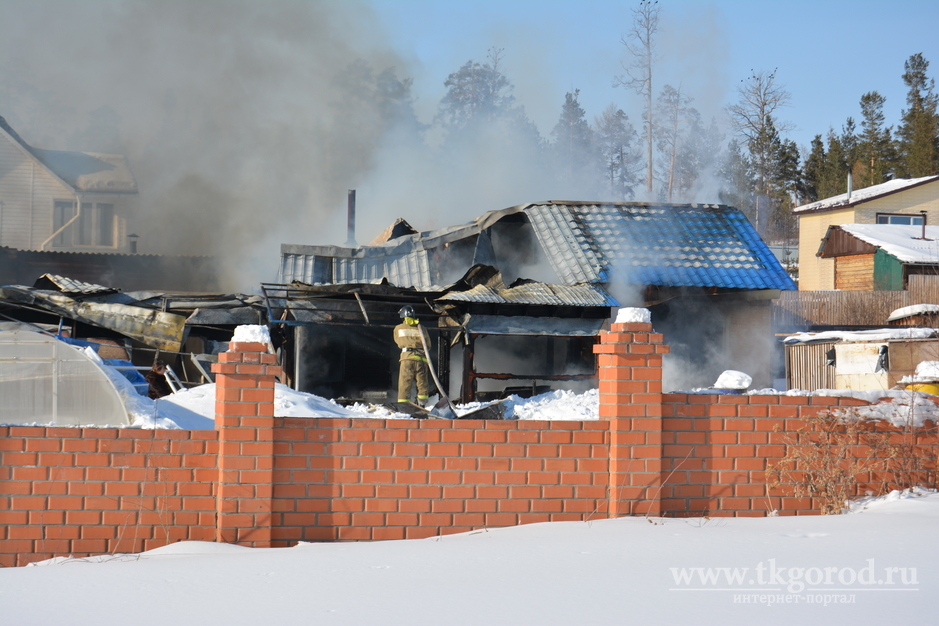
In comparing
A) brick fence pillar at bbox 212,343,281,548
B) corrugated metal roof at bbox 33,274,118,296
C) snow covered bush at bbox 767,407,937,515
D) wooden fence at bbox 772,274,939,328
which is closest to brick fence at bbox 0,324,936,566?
brick fence pillar at bbox 212,343,281,548

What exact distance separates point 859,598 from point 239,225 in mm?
28385

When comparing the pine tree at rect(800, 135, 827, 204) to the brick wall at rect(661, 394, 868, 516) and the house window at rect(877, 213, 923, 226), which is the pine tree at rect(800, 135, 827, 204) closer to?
the house window at rect(877, 213, 923, 226)

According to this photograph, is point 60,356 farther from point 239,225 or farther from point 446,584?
point 239,225

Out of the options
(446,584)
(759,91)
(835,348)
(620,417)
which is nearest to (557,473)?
(620,417)

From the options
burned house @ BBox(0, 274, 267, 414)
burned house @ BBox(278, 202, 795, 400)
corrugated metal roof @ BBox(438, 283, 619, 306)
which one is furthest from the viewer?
burned house @ BBox(0, 274, 267, 414)

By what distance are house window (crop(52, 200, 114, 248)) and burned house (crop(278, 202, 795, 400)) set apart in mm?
17176

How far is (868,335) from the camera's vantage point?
15.0 metres

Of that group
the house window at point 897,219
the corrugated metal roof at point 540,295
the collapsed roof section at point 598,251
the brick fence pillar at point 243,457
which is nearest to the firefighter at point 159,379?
the collapsed roof section at point 598,251

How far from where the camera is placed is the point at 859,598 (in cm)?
391

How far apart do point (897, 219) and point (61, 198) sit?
33.7m

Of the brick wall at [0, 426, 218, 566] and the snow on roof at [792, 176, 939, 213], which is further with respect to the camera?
the snow on roof at [792, 176, 939, 213]

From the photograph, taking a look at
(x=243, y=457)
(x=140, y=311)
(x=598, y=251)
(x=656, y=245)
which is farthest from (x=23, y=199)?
(x=243, y=457)

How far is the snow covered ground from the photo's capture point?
3754 millimetres

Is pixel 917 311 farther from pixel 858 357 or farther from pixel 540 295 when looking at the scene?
pixel 540 295
